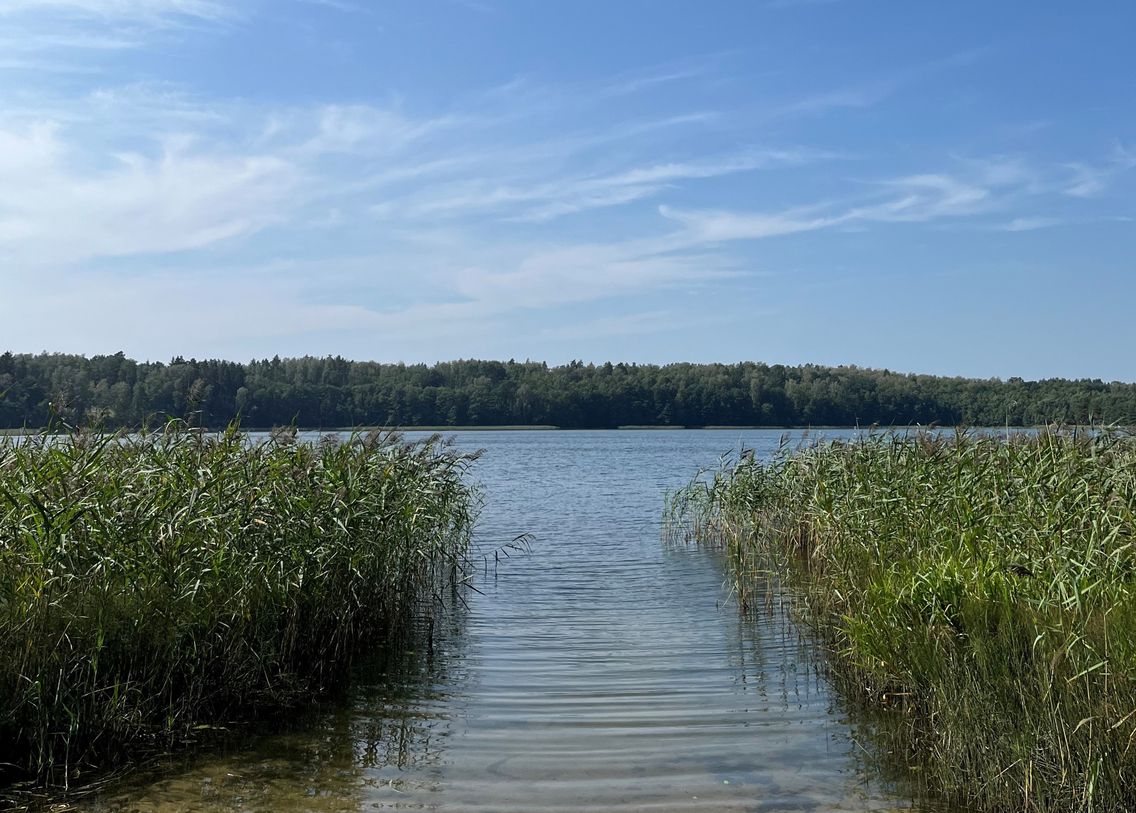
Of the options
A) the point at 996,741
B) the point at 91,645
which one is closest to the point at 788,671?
the point at 996,741

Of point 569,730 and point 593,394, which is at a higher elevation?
point 593,394

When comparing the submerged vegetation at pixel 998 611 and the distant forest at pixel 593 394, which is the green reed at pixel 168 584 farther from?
the distant forest at pixel 593 394

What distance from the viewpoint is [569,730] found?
25.1 ft

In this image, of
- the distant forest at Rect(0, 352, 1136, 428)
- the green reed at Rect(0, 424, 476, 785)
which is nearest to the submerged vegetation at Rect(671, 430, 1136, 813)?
the green reed at Rect(0, 424, 476, 785)

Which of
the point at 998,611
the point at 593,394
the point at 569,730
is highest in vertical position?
the point at 593,394

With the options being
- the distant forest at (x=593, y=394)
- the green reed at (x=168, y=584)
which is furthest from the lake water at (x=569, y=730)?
the distant forest at (x=593, y=394)

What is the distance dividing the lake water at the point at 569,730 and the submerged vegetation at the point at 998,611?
53 cm

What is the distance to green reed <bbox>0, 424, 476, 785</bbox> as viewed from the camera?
238 inches

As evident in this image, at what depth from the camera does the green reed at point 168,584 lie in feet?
19.8

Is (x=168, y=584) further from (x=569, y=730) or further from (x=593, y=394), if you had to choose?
(x=593, y=394)

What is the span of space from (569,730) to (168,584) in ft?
11.1

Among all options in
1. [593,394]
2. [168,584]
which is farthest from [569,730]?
[593,394]

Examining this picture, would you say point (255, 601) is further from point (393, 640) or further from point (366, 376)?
point (366, 376)

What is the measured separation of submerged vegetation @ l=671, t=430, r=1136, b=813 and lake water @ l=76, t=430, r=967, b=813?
0.53 meters
